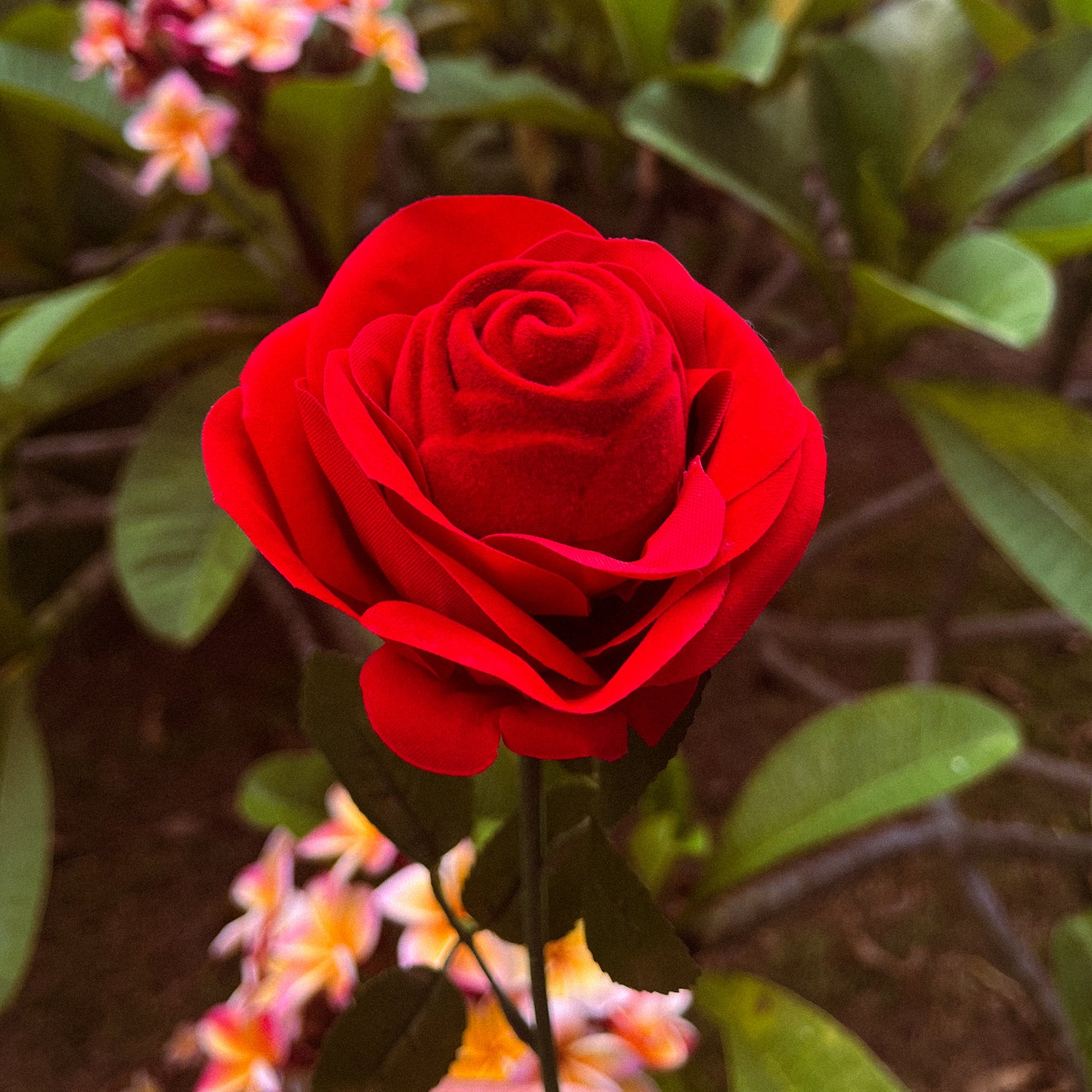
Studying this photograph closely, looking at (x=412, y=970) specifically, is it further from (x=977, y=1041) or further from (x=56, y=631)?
(x=977, y=1041)

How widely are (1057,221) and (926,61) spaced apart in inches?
8.2

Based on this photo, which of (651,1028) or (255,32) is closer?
(651,1028)

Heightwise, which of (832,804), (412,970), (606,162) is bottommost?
(832,804)

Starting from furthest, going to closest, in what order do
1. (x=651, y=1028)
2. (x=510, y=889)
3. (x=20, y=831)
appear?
(x=20, y=831) < (x=651, y=1028) < (x=510, y=889)

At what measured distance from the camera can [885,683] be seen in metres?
1.38

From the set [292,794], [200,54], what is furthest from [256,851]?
[200,54]

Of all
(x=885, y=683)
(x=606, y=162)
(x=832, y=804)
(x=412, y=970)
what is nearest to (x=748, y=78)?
(x=606, y=162)

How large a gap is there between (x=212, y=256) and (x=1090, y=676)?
1.36 meters

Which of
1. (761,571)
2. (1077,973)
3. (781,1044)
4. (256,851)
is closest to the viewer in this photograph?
(761,571)

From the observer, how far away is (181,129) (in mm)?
692

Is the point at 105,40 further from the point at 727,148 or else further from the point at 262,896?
the point at 262,896

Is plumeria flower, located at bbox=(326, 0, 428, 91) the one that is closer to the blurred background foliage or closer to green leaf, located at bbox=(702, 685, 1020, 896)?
the blurred background foliage

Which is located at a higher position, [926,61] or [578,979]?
[926,61]

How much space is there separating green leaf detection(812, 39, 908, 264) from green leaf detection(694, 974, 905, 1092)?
2.05 feet
